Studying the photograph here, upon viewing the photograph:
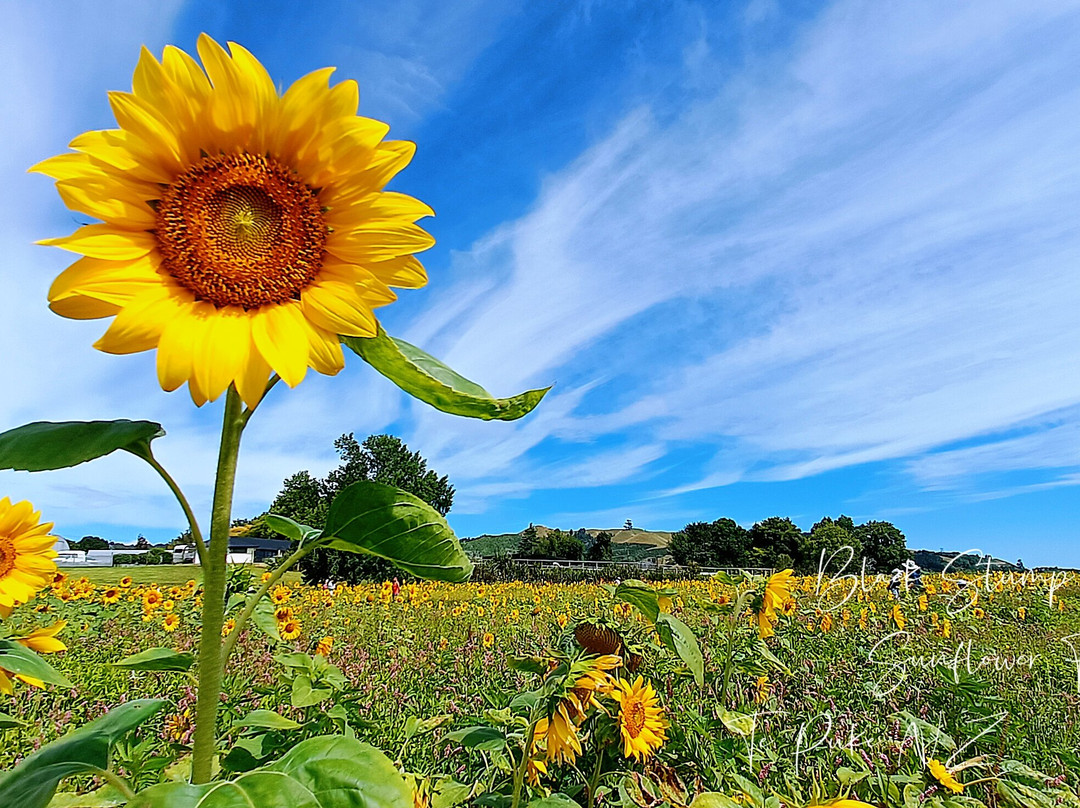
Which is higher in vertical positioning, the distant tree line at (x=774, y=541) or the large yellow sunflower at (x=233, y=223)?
the distant tree line at (x=774, y=541)

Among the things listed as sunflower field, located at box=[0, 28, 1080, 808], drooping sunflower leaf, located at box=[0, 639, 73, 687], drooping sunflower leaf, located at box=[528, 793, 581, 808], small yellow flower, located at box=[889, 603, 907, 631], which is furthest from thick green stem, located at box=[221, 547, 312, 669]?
small yellow flower, located at box=[889, 603, 907, 631]

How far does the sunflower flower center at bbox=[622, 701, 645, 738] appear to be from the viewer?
212 centimetres

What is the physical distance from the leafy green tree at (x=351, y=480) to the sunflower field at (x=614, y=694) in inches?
467

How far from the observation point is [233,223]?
0.89 metres

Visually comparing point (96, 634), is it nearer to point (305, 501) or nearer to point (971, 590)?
point (971, 590)

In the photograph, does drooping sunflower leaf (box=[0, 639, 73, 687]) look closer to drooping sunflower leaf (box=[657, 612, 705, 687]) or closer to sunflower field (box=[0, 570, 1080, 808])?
sunflower field (box=[0, 570, 1080, 808])

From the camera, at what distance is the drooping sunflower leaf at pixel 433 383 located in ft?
2.61

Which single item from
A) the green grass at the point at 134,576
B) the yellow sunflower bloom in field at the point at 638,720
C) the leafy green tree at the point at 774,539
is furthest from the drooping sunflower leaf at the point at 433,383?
the leafy green tree at the point at 774,539

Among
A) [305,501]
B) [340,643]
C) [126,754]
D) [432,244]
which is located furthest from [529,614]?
[305,501]

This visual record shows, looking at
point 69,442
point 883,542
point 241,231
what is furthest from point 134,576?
point 883,542

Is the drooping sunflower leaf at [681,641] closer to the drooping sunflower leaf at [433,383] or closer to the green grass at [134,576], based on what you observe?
the drooping sunflower leaf at [433,383]

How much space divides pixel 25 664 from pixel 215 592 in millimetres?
889

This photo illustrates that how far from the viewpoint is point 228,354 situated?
2.70 feet

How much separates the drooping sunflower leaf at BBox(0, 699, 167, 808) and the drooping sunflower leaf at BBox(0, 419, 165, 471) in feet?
1.20
